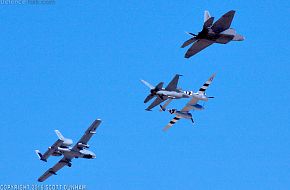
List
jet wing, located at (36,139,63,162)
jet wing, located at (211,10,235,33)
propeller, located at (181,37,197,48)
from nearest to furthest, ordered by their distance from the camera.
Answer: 1. jet wing, located at (211,10,235,33)
2. propeller, located at (181,37,197,48)
3. jet wing, located at (36,139,63,162)

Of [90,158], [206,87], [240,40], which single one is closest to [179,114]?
[206,87]

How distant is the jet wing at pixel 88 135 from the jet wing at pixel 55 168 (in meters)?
7.86

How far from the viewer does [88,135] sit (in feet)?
444

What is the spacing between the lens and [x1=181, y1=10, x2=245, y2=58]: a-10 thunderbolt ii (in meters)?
111

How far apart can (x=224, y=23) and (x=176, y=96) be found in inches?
690

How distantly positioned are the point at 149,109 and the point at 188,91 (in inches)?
304

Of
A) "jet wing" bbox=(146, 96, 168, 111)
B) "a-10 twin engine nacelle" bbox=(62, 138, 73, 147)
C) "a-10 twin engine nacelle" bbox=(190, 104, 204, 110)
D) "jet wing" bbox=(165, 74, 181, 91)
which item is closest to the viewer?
"jet wing" bbox=(165, 74, 181, 91)

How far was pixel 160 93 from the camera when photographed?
398ft

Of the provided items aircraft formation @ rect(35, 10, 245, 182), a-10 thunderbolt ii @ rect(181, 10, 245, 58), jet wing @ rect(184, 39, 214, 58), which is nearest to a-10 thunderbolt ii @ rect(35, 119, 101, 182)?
aircraft formation @ rect(35, 10, 245, 182)

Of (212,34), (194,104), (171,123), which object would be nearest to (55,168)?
(171,123)

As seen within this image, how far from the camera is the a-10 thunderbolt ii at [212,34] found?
11094 centimetres

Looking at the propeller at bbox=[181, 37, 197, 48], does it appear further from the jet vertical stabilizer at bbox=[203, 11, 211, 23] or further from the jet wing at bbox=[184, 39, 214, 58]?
the jet vertical stabilizer at bbox=[203, 11, 211, 23]

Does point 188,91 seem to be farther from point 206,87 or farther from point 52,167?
point 52,167

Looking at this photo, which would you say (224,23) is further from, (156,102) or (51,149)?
(51,149)
